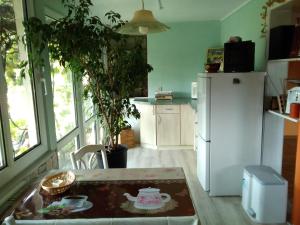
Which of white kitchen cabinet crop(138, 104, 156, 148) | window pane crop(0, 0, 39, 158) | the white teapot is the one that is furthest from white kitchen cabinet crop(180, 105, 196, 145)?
the white teapot

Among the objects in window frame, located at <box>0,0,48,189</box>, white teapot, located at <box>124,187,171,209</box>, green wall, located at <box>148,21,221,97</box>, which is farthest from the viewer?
green wall, located at <box>148,21,221,97</box>

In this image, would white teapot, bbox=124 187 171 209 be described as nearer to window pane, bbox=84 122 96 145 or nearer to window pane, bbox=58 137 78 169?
window pane, bbox=58 137 78 169

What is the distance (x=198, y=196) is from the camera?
2.91m

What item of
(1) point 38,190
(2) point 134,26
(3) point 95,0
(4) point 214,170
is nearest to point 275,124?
(4) point 214,170

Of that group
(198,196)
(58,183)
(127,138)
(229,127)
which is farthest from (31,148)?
(127,138)

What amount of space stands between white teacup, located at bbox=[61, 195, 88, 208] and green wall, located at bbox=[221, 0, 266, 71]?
2.42 m

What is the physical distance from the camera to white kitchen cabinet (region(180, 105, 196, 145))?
4473 millimetres

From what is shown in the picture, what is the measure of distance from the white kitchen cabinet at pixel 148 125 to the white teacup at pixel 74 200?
3179mm

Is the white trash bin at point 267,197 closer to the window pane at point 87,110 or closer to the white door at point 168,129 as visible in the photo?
the white door at point 168,129

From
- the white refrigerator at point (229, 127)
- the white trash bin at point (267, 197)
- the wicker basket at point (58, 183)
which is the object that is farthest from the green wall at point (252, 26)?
the wicker basket at point (58, 183)

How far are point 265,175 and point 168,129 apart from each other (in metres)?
2.35

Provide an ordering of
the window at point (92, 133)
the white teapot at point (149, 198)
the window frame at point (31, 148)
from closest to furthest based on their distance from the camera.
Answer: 1. the white teapot at point (149, 198)
2. the window frame at point (31, 148)
3. the window at point (92, 133)

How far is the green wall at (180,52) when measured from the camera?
4.86 m

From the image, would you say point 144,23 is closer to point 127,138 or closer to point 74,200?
point 74,200
